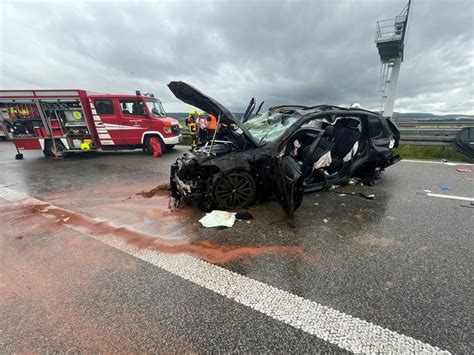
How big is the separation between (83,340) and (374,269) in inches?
101

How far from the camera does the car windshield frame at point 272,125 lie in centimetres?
357

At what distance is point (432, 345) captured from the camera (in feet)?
4.76

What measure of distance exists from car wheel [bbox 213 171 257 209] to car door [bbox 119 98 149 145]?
6.73 meters

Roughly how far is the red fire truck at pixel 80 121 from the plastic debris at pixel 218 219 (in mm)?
6599

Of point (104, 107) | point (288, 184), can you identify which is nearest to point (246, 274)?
point (288, 184)

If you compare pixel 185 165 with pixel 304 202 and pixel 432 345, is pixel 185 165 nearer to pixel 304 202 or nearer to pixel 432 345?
pixel 304 202

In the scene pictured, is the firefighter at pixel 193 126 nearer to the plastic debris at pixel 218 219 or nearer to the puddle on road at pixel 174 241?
the puddle on road at pixel 174 241

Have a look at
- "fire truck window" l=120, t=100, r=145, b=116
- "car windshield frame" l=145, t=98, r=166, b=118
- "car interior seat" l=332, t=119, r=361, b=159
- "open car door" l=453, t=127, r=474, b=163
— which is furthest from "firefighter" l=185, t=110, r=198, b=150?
"open car door" l=453, t=127, r=474, b=163

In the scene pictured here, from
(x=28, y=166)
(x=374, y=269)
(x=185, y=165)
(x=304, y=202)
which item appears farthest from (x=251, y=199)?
(x=28, y=166)

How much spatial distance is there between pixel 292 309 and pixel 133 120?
8.89m

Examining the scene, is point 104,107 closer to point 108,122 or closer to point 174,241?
point 108,122

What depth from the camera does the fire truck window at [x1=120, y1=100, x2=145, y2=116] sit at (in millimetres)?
8469

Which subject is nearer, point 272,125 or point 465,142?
point 272,125

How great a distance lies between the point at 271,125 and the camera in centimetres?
404
